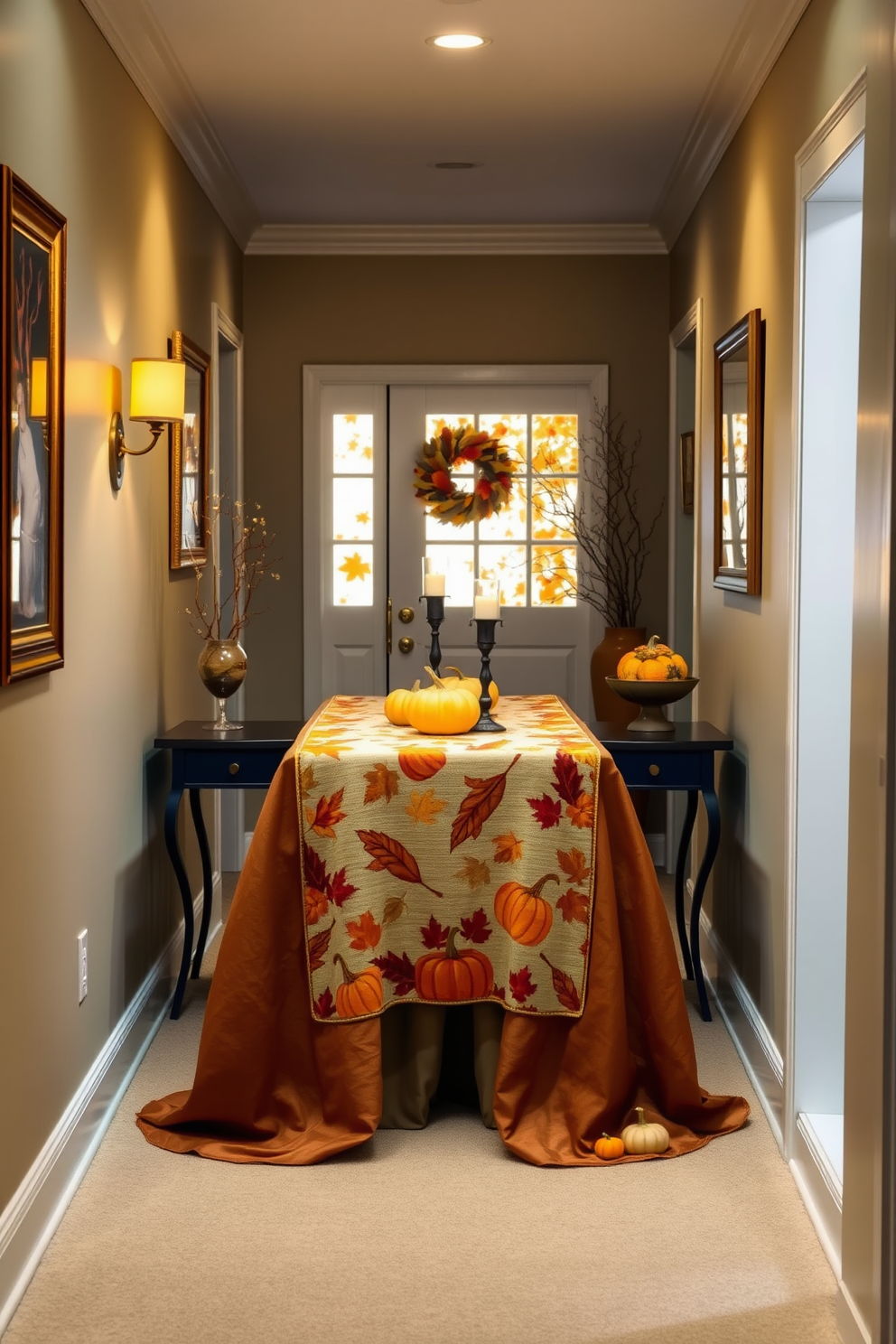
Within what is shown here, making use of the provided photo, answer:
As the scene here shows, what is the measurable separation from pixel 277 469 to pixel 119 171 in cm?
246

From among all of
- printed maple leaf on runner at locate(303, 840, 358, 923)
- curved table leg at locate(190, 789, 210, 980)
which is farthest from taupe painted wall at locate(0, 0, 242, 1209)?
printed maple leaf on runner at locate(303, 840, 358, 923)

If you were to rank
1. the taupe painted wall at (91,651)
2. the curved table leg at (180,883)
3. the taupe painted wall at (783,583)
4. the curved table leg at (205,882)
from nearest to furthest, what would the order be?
the taupe painted wall at (783,583)
the taupe painted wall at (91,651)
the curved table leg at (180,883)
the curved table leg at (205,882)

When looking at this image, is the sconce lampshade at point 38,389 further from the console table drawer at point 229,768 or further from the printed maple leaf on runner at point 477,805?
the console table drawer at point 229,768

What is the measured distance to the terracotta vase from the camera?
5.54 m

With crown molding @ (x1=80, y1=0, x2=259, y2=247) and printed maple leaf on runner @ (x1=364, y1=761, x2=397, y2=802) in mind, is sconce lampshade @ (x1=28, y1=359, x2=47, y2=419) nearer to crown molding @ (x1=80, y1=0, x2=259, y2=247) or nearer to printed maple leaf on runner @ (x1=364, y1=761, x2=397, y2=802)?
crown molding @ (x1=80, y1=0, x2=259, y2=247)

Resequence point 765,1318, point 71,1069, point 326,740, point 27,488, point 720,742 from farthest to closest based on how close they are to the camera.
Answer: point 720,742 → point 326,740 → point 71,1069 → point 27,488 → point 765,1318

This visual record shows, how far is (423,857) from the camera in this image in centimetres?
315

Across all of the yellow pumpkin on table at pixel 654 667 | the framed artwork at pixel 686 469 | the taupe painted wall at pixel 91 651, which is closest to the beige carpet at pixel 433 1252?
the taupe painted wall at pixel 91 651

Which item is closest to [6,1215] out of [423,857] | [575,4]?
[423,857]

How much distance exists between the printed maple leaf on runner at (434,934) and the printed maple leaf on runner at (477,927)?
1.5 inches

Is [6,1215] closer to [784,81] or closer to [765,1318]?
[765,1318]

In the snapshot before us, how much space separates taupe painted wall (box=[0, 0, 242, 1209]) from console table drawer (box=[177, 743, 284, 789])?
12 cm

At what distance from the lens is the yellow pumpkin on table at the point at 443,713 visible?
11.2 feet

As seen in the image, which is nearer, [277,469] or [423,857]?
[423,857]
